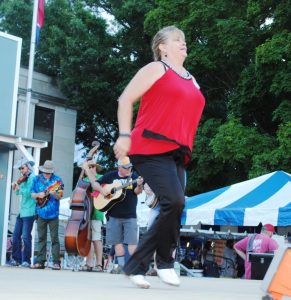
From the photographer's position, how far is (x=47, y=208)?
436 inches

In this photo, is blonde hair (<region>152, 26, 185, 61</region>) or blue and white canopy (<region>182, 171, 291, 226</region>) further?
blue and white canopy (<region>182, 171, 291, 226</region>)

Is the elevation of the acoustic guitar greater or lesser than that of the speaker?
greater

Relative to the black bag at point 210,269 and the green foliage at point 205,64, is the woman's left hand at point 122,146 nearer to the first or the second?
the black bag at point 210,269

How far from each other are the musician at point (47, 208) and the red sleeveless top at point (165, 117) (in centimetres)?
633

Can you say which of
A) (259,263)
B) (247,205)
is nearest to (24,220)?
(259,263)

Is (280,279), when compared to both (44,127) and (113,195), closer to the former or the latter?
(113,195)

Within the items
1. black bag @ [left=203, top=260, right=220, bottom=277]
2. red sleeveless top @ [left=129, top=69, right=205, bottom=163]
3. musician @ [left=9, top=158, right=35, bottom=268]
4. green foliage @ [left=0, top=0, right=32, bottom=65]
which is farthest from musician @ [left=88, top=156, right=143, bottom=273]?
green foliage @ [left=0, top=0, right=32, bottom=65]

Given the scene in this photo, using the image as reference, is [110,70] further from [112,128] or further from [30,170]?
[30,170]

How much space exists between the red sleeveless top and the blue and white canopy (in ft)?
28.4

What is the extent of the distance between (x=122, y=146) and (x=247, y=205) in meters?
9.80

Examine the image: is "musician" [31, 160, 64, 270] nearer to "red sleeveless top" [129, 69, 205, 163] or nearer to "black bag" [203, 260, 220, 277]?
"red sleeveless top" [129, 69, 205, 163]

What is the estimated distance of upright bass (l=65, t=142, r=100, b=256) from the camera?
10.6m

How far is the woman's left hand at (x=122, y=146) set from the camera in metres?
4.59

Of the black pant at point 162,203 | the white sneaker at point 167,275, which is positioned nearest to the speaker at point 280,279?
the black pant at point 162,203
